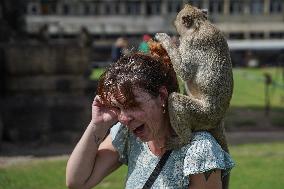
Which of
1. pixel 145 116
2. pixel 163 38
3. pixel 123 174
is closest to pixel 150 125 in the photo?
pixel 145 116

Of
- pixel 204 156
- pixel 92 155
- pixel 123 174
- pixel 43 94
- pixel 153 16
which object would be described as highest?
pixel 204 156

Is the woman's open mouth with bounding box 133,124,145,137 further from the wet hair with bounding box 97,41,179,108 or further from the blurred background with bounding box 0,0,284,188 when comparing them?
the blurred background with bounding box 0,0,284,188

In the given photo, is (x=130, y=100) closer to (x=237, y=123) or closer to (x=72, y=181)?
(x=72, y=181)

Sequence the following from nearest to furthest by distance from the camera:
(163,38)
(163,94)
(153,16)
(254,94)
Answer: (163,94) < (163,38) < (254,94) < (153,16)

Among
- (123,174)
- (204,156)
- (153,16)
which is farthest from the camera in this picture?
(153,16)

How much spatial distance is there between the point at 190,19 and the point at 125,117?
73 cm

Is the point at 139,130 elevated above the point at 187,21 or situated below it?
below

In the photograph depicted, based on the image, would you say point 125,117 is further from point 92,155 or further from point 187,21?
point 187,21

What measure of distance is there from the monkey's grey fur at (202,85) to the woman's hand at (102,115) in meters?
0.34

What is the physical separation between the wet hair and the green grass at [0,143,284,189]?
5.78 m

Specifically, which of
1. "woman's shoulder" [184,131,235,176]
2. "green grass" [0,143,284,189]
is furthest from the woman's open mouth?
"green grass" [0,143,284,189]

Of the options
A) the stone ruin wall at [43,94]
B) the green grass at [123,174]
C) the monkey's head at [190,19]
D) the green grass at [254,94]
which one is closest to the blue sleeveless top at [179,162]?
the monkey's head at [190,19]

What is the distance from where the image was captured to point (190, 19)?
11.6ft

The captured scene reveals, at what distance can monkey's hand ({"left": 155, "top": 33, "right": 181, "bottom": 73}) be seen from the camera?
10.8 ft
